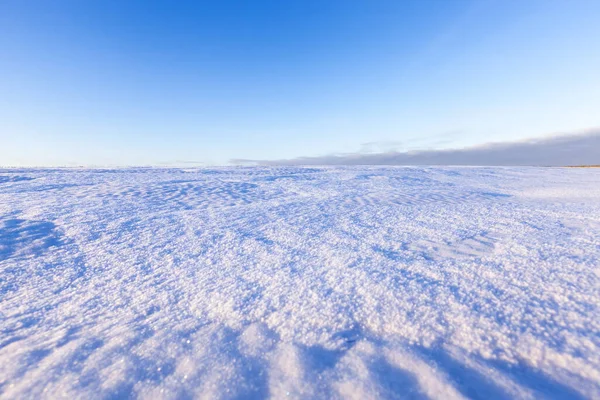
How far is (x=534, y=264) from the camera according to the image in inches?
80.7

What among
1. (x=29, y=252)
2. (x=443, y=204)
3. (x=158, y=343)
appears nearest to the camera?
(x=158, y=343)

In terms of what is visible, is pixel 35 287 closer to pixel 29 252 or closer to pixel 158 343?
pixel 29 252

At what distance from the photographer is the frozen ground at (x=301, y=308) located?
1.16 m

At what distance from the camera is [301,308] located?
1.65 meters

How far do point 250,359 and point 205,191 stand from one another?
15.7 feet

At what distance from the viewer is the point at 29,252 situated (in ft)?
8.50

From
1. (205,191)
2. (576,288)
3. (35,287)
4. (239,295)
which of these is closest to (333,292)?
(239,295)

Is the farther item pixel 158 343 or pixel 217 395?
pixel 158 343

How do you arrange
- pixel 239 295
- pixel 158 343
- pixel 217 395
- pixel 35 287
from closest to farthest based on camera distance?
1. pixel 217 395
2. pixel 158 343
3. pixel 239 295
4. pixel 35 287

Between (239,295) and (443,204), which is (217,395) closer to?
(239,295)

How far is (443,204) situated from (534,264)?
2529mm

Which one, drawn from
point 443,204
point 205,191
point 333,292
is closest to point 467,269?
point 333,292

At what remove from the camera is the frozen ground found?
3.80 ft

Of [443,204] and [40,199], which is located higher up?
[40,199]
